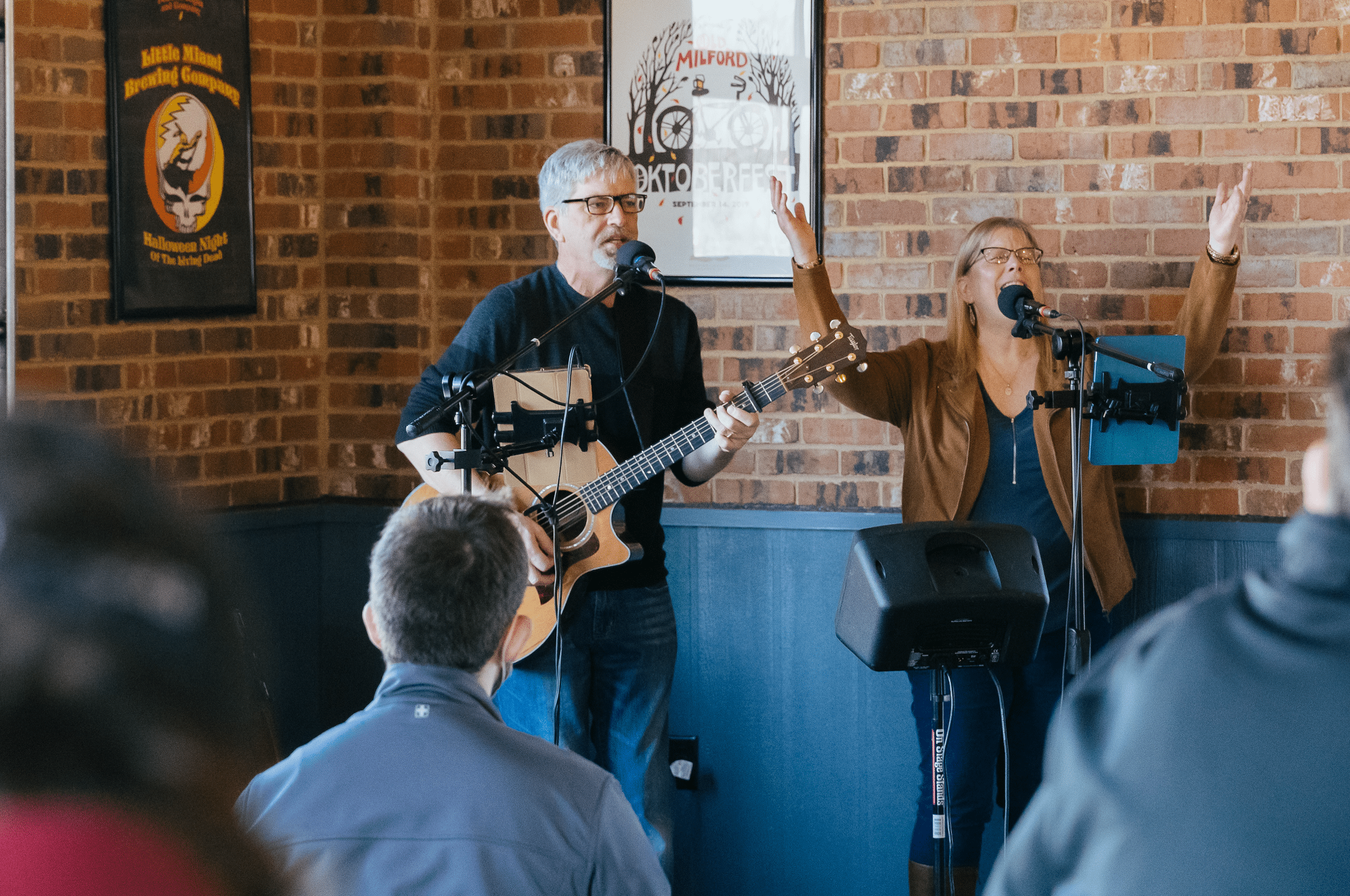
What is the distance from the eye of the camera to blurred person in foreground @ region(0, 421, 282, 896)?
11.6 inches

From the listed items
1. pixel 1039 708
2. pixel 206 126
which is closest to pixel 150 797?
pixel 1039 708

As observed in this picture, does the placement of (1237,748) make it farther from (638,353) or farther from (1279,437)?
(1279,437)

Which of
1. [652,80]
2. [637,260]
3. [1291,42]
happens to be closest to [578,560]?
[637,260]

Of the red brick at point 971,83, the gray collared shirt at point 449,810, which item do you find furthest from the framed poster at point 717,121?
the gray collared shirt at point 449,810

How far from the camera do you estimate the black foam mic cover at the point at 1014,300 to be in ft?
9.18

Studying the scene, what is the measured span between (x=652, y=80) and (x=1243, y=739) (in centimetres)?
298

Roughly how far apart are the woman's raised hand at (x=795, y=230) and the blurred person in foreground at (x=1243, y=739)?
7.08 ft

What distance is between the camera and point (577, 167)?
2807 millimetres

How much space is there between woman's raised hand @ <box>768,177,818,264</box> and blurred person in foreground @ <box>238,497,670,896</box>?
1614 mm

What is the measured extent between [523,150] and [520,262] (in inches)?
12.5

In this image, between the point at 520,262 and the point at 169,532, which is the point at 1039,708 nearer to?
the point at 520,262

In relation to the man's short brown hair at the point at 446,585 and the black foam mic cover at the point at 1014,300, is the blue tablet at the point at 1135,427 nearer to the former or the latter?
the black foam mic cover at the point at 1014,300

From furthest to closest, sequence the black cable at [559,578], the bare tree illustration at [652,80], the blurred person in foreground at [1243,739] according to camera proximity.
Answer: the bare tree illustration at [652,80] → the black cable at [559,578] → the blurred person in foreground at [1243,739]

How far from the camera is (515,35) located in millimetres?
3607
